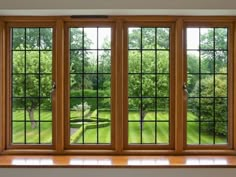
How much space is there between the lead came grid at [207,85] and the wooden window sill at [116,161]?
0.32 m

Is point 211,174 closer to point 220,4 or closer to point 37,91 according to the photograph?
point 220,4

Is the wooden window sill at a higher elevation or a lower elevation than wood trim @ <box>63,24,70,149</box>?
lower

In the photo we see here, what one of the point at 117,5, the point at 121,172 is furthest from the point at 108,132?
the point at 117,5

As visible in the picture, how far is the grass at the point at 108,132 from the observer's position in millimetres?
3934

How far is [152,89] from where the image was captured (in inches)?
155

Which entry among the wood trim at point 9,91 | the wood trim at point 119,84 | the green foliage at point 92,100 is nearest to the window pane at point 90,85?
the green foliage at point 92,100

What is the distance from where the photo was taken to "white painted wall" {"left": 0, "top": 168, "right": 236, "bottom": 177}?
3.42 m

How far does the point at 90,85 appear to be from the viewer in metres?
3.95

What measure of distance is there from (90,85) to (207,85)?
1291mm

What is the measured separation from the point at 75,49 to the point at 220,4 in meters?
1.58

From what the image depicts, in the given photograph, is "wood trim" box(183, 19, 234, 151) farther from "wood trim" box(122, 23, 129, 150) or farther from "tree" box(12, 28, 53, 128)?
"tree" box(12, 28, 53, 128)

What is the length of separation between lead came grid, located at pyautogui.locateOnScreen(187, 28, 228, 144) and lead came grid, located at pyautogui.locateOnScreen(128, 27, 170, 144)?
0.86ft

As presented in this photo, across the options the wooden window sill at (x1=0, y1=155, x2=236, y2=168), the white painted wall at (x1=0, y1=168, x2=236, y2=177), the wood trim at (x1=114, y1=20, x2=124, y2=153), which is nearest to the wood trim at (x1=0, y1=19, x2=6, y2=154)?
the wooden window sill at (x1=0, y1=155, x2=236, y2=168)

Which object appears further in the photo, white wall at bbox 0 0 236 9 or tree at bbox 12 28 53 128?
tree at bbox 12 28 53 128
